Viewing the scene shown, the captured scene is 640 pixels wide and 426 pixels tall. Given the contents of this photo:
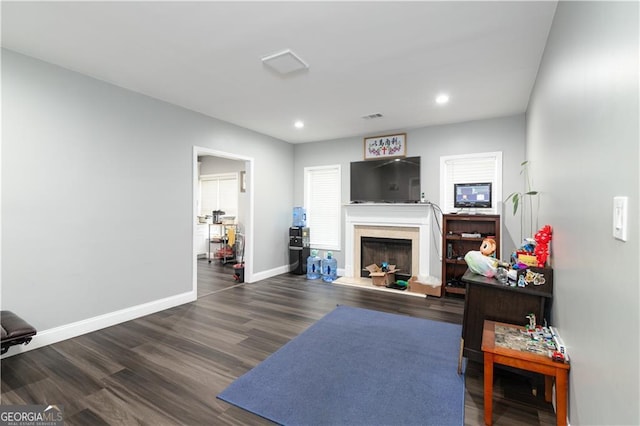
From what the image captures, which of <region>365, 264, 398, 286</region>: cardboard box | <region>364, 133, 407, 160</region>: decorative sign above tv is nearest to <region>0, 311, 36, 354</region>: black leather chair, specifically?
<region>365, 264, 398, 286</region>: cardboard box

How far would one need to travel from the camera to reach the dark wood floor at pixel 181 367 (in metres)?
1.89

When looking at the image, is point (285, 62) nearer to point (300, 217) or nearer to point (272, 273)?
point (300, 217)

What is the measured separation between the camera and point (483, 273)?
2.40 m

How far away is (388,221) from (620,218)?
4.18 meters

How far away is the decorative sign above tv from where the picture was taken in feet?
16.7

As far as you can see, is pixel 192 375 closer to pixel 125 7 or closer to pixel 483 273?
pixel 483 273

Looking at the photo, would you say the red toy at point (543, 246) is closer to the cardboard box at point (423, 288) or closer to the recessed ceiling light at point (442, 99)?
the recessed ceiling light at point (442, 99)

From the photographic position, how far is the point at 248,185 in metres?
5.24

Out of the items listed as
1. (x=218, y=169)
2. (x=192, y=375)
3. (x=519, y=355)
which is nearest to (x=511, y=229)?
(x=519, y=355)

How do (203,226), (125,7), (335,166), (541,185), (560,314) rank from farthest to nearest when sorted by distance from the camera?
1. (203,226)
2. (335,166)
3. (541,185)
4. (125,7)
5. (560,314)

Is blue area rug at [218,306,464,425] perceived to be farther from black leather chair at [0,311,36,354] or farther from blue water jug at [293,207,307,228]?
blue water jug at [293,207,307,228]

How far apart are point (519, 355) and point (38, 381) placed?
132 inches

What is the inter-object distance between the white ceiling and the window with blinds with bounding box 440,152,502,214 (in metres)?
0.84

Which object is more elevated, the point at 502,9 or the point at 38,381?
the point at 502,9
